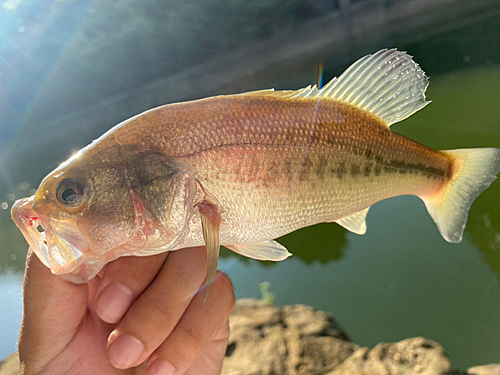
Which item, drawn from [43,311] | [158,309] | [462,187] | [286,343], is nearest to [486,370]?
[286,343]

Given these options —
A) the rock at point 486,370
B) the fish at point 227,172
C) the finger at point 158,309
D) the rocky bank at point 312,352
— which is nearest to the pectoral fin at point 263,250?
the fish at point 227,172

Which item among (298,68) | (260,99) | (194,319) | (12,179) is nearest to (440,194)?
(260,99)

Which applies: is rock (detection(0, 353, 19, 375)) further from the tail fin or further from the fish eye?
the tail fin

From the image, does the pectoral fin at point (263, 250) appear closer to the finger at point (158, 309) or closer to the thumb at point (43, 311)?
the finger at point (158, 309)

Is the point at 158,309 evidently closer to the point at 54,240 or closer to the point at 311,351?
the point at 54,240

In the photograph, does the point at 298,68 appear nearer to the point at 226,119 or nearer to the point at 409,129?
the point at 409,129

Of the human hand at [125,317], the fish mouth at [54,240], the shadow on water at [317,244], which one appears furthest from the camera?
the shadow on water at [317,244]

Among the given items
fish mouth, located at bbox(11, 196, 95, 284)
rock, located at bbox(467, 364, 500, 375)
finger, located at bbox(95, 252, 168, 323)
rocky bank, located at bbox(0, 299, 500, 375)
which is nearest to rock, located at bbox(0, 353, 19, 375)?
rocky bank, located at bbox(0, 299, 500, 375)
